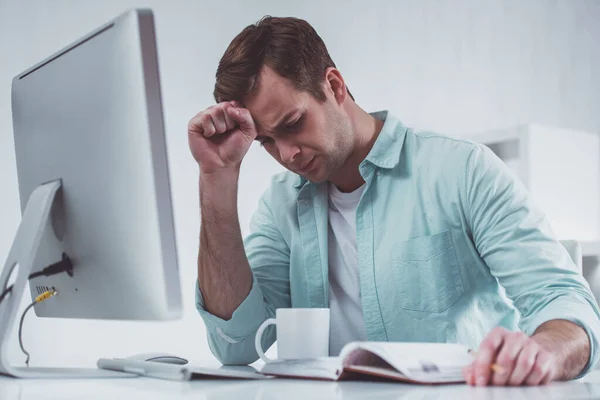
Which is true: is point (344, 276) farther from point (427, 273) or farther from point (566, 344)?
point (566, 344)

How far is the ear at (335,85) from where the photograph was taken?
155cm

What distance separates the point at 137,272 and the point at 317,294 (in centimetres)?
72

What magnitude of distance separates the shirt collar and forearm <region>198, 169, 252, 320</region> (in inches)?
11.9

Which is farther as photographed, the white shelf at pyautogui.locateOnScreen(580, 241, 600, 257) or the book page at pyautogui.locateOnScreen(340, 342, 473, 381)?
the white shelf at pyautogui.locateOnScreen(580, 241, 600, 257)

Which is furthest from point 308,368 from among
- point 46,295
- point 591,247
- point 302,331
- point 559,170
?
point 559,170

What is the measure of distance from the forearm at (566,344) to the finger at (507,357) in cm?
10

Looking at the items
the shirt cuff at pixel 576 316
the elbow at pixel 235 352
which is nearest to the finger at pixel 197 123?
the elbow at pixel 235 352

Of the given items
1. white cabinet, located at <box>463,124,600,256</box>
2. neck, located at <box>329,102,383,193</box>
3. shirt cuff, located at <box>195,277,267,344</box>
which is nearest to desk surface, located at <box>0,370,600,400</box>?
shirt cuff, located at <box>195,277,267,344</box>

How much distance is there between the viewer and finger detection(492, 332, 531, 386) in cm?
83

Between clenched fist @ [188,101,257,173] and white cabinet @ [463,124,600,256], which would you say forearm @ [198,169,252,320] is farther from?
white cabinet @ [463,124,600,256]

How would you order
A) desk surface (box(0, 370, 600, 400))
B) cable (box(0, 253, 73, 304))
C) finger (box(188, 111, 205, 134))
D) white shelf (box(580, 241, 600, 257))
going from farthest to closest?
white shelf (box(580, 241, 600, 257)) < finger (box(188, 111, 205, 134)) < cable (box(0, 253, 73, 304)) < desk surface (box(0, 370, 600, 400))

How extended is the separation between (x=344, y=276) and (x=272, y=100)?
42cm

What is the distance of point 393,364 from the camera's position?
828 millimetres

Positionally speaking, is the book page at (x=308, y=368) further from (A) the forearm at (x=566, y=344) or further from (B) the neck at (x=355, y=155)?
(B) the neck at (x=355, y=155)
